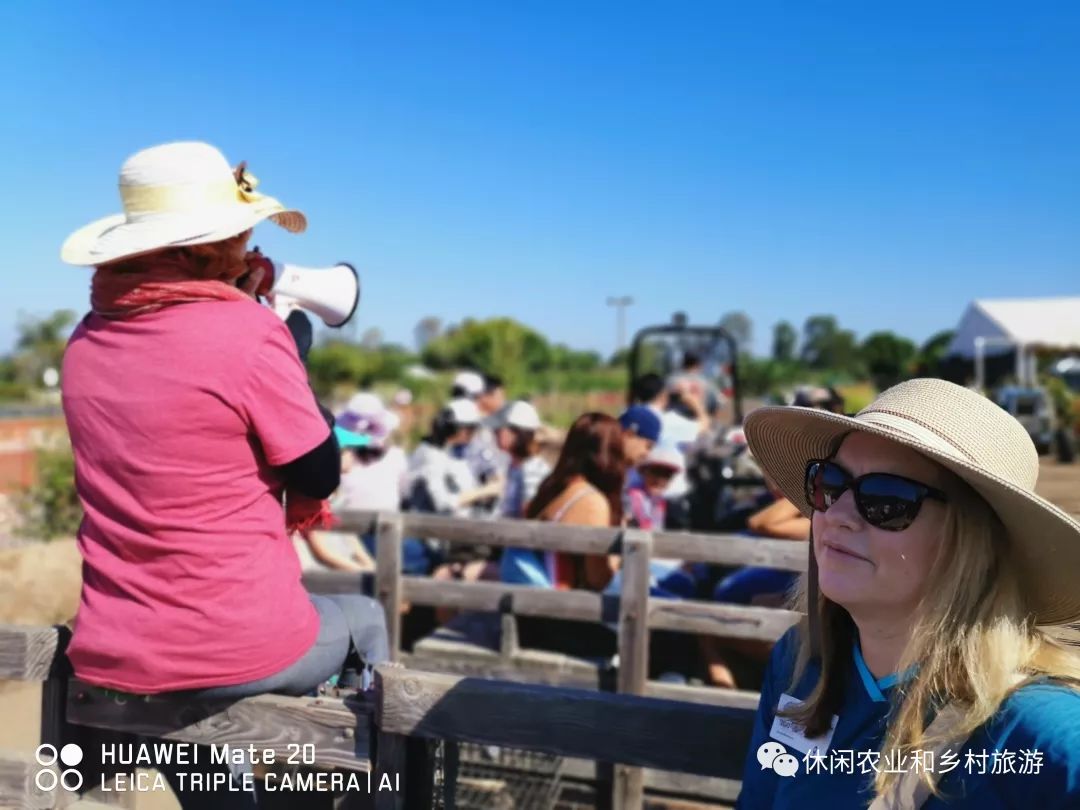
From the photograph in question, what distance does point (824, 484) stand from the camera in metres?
1.53

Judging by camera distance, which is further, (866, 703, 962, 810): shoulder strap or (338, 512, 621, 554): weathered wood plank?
(338, 512, 621, 554): weathered wood plank

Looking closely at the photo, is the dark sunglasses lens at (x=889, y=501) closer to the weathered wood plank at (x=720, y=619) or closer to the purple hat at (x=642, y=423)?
the weathered wood plank at (x=720, y=619)

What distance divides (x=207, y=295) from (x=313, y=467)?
384mm

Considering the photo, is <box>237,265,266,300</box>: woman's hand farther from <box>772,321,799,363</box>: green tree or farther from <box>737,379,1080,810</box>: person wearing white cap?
<box>772,321,799,363</box>: green tree

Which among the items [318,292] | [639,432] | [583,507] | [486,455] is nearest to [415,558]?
[583,507]

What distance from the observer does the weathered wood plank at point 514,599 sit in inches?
155

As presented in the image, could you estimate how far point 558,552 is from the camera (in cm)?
424

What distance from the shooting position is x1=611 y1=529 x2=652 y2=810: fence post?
12.3ft

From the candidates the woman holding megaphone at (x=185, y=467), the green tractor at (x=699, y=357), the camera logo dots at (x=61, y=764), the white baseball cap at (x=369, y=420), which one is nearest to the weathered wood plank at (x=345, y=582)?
the white baseball cap at (x=369, y=420)

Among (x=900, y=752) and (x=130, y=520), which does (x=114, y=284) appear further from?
(x=900, y=752)

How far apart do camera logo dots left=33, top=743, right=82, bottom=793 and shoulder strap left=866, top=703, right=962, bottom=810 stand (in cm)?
154

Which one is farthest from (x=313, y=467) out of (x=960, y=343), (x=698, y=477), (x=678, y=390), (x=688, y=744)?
(x=960, y=343)

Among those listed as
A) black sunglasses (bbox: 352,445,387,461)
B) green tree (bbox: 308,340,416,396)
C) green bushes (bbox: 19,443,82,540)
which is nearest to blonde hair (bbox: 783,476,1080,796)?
black sunglasses (bbox: 352,445,387,461)

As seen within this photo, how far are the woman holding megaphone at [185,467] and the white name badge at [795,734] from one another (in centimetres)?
91
